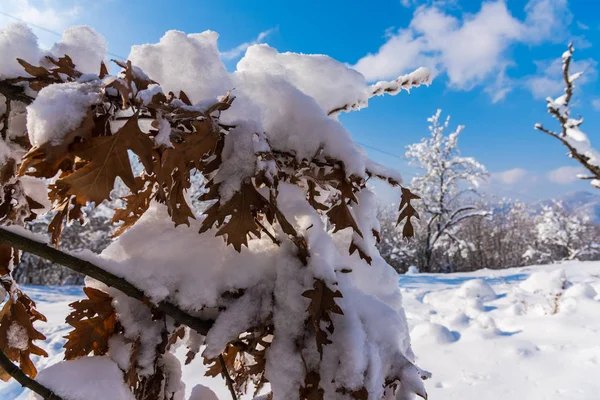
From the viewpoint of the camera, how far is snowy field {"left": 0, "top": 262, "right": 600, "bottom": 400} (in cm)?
296

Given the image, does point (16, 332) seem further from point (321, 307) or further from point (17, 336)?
point (321, 307)

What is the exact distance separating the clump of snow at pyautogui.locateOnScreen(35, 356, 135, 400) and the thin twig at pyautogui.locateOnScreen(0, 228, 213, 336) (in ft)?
0.45

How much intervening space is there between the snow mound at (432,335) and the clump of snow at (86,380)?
4103 millimetres

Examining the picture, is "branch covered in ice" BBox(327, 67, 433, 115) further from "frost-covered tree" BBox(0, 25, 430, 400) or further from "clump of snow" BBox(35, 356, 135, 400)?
"clump of snow" BBox(35, 356, 135, 400)

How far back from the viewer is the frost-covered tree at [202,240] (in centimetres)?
62

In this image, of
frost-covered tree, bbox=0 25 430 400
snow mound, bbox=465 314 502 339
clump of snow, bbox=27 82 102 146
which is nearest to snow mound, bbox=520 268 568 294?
snow mound, bbox=465 314 502 339

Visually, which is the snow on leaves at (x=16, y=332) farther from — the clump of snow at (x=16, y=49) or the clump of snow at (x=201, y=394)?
the clump of snow at (x=16, y=49)

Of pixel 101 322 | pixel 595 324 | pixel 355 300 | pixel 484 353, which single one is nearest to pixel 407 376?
pixel 355 300

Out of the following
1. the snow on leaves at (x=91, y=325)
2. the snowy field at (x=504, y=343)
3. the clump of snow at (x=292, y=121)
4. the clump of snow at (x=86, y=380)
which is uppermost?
the clump of snow at (x=292, y=121)

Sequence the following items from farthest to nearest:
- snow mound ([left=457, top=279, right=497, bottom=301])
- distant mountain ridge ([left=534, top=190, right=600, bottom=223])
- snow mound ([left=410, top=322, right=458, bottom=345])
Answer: distant mountain ridge ([left=534, top=190, right=600, bottom=223]) < snow mound ([left=457, top=279, right=497, bottom=301]) < snow mound ([left=410, top=322, right=458, bottom=345])

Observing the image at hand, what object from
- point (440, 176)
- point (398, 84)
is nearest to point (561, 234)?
point (440, 176)

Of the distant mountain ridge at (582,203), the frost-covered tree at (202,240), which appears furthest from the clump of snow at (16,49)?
the distant mountain ridge at (582,203)

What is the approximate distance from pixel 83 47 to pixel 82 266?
56 cm

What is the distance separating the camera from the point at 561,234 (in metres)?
23.9
